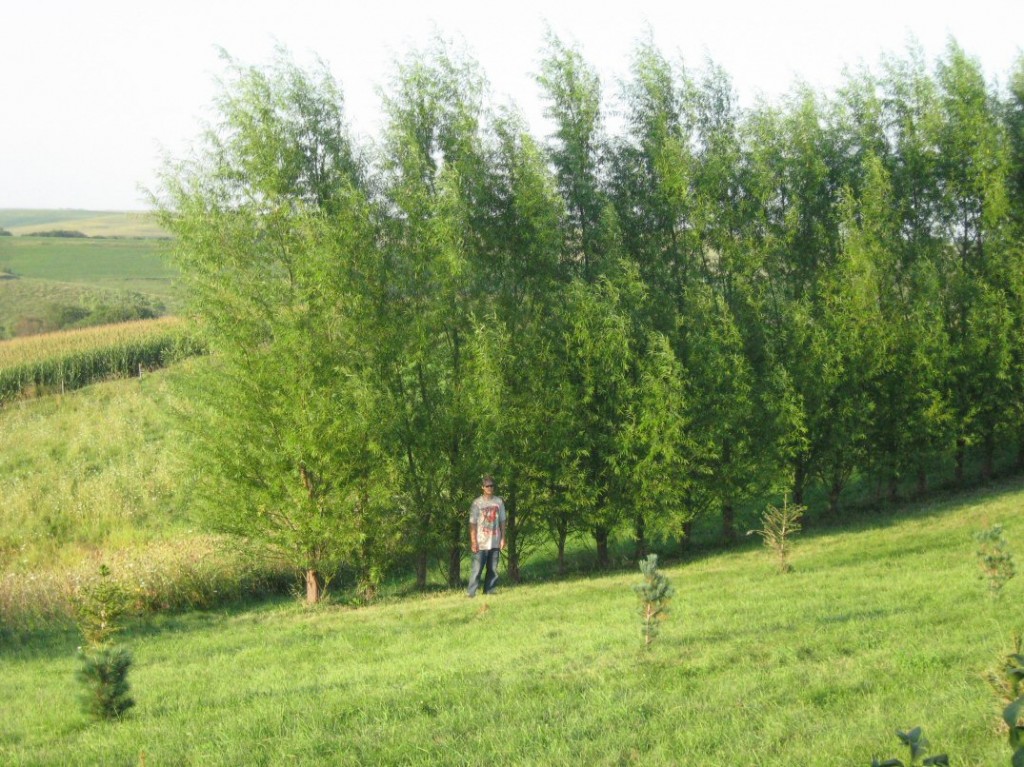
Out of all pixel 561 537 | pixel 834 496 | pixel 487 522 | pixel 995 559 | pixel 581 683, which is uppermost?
pixel 487 522

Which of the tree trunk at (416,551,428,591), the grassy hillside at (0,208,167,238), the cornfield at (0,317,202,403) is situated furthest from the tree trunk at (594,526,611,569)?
the grassy hillside at (0,208,167,238)

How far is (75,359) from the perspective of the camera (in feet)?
140

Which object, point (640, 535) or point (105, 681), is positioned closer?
point (105, 681)

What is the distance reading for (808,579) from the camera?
14578 mm

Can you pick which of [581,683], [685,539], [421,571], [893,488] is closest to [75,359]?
[421,571]

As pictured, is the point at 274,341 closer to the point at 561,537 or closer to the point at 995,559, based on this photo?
the point at 561,537

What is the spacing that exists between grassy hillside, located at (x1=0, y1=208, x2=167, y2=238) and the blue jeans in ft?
340

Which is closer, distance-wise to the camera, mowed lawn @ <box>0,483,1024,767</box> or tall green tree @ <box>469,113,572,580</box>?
mowed lawn @ <box>0,483,1024,767</box>

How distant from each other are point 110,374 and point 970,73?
1420 inches

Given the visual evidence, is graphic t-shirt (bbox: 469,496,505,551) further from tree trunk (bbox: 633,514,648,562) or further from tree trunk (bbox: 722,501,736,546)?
tree trunk (bbox: 722,501,736,546)

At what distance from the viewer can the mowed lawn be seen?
22.0 feet

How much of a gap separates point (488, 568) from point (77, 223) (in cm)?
14933

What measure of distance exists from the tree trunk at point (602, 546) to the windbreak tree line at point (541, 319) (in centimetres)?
8

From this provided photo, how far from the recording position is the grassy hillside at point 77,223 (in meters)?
129
